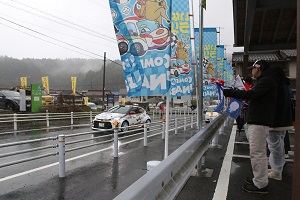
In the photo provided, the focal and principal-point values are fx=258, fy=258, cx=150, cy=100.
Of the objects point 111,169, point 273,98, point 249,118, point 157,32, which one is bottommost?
point 111,169

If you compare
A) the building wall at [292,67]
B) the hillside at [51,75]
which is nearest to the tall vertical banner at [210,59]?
the building wall at [292,67]

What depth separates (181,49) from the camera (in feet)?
23.6

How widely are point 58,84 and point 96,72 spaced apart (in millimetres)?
19808

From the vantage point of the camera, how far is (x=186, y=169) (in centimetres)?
327

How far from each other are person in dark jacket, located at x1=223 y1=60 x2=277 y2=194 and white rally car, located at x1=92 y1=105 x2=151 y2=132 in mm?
8861

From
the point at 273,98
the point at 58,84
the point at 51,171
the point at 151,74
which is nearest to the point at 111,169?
the point at 51,171

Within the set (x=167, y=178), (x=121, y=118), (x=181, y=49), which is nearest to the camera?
(x=167, y=178)

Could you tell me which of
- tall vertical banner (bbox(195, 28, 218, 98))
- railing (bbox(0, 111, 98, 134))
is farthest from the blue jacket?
railing (bbox(0, 111, 98, 134))

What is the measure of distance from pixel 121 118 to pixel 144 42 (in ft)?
31.9

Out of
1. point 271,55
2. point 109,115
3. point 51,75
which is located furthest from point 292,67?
point 51,75

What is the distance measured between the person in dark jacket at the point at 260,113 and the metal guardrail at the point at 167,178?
2.86ft

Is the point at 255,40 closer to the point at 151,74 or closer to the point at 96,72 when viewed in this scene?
the point at 151,74

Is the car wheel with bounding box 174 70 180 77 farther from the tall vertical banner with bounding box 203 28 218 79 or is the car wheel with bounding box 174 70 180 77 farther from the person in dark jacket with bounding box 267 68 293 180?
the tall vertical banner with bounding box 203 28 218 79

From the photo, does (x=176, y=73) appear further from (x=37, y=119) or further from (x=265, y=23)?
(x=37, y=119)
